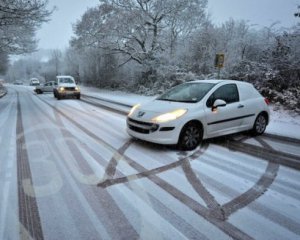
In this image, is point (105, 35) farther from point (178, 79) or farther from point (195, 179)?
point (195, 179)

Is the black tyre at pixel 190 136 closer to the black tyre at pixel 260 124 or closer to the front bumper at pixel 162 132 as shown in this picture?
the front bumper at pixel 162 132

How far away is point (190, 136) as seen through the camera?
5.94m

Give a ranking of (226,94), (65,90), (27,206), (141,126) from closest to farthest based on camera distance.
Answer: (27,206) → (141,126) → (226,94) → (65,90)

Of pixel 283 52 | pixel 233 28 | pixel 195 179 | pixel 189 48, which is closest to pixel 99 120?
pixel 195 179

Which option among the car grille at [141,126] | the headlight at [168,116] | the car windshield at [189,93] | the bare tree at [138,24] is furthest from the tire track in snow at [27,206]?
the bare tree at [138,24]

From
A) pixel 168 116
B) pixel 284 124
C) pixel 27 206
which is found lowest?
pixel 27 206

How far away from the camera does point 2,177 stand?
4.39 metres

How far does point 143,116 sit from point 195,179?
2.18 meters

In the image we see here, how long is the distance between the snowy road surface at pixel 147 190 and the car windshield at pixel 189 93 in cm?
118

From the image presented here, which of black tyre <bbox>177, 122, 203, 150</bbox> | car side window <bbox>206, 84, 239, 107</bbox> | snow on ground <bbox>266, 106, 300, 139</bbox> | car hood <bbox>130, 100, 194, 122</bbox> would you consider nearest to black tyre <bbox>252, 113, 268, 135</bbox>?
snow on ground <bbox>266, 106, 300, 139</bbox>

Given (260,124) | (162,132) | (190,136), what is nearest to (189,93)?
(190,136)

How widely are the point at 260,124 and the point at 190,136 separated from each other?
278 cm

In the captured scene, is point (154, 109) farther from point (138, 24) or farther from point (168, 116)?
point (138, 24)

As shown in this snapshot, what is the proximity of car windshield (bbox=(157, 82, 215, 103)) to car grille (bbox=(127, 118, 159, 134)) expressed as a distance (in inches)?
43.8
